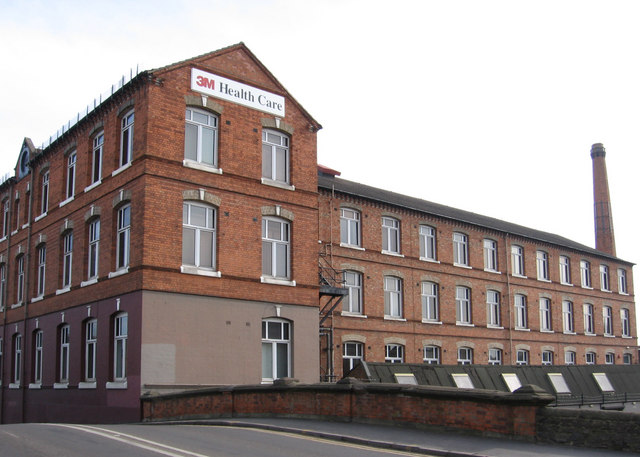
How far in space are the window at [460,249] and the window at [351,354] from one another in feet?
28.5

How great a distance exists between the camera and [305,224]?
2598 centimetres

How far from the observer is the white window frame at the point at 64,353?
26.3 m

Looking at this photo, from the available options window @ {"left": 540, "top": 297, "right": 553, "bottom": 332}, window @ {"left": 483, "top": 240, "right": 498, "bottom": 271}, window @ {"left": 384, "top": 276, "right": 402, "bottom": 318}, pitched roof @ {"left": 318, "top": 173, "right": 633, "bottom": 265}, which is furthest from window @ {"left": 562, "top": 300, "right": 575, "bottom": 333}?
window @ {"left": 384, "top": 276, "right": 402, "bottom": 318}

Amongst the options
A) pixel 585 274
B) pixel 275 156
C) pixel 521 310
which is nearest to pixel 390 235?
pixel 275 156

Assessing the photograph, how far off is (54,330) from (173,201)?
27.4ft

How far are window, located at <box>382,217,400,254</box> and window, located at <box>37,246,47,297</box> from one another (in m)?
15.1

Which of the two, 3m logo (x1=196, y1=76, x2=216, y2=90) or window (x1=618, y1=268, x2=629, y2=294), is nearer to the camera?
3m logo (x1=196, y1=76, x2=216, y2=90)

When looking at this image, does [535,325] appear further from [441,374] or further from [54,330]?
[54,330]

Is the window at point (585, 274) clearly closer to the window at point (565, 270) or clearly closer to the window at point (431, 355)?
the window at point (565, 270)

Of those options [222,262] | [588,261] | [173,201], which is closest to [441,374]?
[222,262]

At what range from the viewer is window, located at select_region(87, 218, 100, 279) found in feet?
82.3

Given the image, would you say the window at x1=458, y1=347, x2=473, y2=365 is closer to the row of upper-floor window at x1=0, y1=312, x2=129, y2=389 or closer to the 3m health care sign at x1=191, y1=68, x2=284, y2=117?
the 3m health care sign at x1=191, y1=68, x2=284, y2=117

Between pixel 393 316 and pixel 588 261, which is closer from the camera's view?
pixel 393 316

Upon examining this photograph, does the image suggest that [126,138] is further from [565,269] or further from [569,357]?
[569,357]
